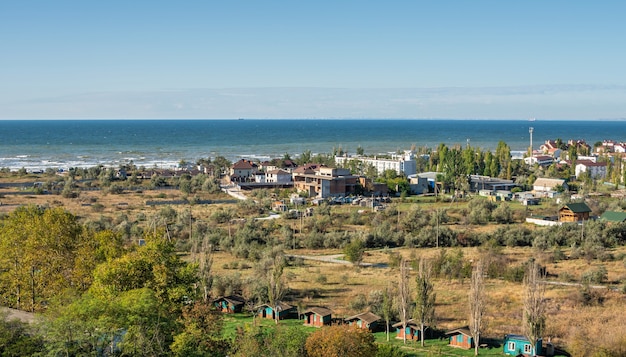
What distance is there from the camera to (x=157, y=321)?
1916cm

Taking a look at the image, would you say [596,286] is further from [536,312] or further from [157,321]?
[157,321]

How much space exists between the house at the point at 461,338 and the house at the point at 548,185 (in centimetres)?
5386

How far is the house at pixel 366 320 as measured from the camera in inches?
1083

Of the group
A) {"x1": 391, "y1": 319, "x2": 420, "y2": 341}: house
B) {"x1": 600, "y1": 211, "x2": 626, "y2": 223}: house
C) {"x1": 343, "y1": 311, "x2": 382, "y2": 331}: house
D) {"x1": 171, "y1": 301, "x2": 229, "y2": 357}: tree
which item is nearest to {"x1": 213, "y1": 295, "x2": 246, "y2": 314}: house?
{"x1": 343, "y1": 311, "x2": 382, "y2": 331}: house

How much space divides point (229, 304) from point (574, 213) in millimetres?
35063

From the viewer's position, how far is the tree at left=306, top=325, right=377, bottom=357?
20.1 m

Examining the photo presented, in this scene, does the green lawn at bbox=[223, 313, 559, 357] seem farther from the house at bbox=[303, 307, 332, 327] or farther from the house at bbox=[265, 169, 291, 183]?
the house at bbox=[265, 169, 291, 183]

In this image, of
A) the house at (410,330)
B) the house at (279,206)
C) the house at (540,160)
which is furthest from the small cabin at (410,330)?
the house at (540,160)

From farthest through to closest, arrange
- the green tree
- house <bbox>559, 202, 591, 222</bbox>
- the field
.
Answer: house <bbox>559, 202, 591, 222</bbox>, the field, the green tree

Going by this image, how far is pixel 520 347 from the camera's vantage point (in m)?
24.6

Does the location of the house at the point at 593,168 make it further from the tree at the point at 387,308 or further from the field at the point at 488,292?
the tree at the point at 387,308

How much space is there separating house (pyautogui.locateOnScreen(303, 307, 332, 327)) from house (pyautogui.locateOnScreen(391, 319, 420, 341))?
309 centimetres

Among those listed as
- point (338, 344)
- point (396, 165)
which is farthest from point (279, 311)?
point (396, 165)

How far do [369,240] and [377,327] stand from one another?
→ 20.2 metres
